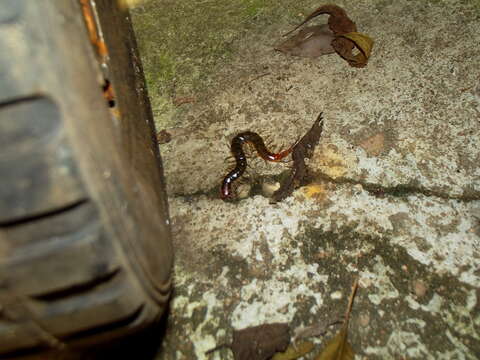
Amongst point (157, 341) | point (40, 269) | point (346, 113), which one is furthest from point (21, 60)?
point (346, 113)

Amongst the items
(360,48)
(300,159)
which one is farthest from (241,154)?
(360,48)

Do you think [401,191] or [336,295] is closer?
[336,295]

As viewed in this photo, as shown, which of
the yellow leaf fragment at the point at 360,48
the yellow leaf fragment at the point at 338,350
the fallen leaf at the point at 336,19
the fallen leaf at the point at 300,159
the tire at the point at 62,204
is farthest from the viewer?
the fallen leaf at the point at 336,19

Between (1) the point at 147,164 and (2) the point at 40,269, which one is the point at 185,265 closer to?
(1) the point at 147,164

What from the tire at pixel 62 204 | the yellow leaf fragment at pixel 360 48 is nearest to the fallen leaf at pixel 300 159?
the yellow leaf fragment at pixel 360 48

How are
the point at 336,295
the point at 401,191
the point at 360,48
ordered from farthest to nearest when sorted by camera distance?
the point at 360,48, the point at 401,191, the point at 336,295

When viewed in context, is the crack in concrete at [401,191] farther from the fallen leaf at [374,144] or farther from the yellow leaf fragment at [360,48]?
the yellow leaf fragment at [360,48]

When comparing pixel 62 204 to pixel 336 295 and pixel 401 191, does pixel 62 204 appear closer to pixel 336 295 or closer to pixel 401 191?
pixel 336 295
